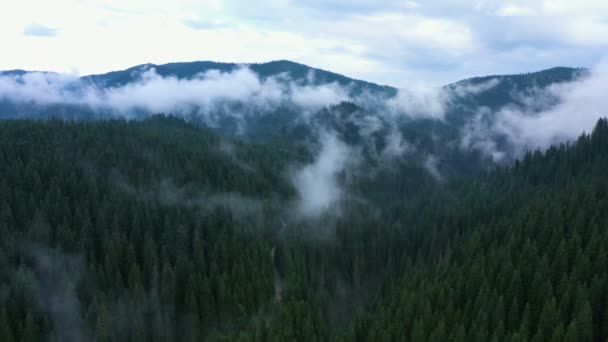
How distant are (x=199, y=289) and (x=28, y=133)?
370ft

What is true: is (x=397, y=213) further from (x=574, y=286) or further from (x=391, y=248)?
(x=574, y=286)

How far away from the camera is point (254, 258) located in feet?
417

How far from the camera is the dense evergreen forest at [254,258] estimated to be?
90.8m

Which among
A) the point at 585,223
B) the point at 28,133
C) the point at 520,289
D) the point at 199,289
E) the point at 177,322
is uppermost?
the point at 28,133

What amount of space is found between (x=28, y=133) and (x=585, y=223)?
184 m

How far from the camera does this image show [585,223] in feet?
380

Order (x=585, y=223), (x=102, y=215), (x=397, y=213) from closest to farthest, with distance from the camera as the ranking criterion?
1. (x=585, y=223)
2. (x=102, y=215)
3. (x=397, y=213)

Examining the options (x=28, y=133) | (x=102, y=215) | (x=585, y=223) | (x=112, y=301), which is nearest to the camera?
(x=112, y=301)

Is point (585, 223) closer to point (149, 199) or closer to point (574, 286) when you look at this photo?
point (574, 286)

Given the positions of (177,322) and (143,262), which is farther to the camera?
(143,262)

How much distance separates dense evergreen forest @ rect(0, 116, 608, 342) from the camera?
90.8 m

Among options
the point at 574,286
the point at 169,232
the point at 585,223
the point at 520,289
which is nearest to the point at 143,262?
the point at 169,232

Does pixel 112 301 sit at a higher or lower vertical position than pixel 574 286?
lower

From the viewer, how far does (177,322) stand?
109188 millimetres
